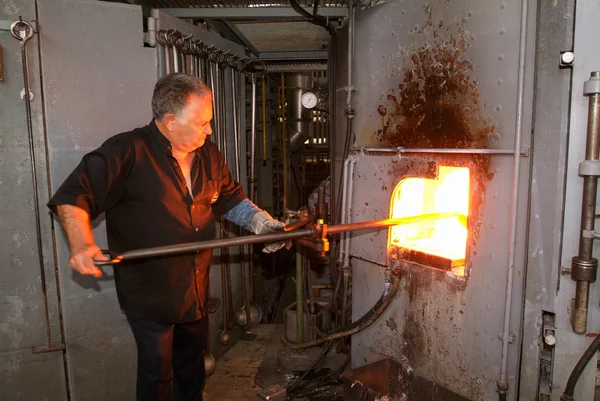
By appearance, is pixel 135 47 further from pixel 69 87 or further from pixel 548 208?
pixel 548 208

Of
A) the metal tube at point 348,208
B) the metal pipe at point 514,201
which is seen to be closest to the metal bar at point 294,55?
the metal tube at point 348,208

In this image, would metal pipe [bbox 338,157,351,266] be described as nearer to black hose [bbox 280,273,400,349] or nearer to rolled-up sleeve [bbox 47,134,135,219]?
black hose [bbox 280,273,400,349]

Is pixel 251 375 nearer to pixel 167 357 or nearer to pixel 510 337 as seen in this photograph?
pixel 167 357

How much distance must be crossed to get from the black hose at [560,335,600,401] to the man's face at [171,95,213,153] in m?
2.45

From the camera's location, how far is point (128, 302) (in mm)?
2713

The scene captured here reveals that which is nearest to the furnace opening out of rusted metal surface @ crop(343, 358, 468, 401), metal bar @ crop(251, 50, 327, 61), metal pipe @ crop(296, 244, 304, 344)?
rusted metal surface @ crop(343, 358, 468, 401)

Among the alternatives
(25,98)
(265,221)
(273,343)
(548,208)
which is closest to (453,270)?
(548,208)

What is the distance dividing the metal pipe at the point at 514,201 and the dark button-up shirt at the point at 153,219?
1.85 m

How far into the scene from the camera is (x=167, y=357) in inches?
110

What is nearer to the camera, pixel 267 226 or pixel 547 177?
pixel 547 177

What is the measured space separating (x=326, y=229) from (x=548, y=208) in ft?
4.07

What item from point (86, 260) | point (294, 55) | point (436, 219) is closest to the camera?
point (86, 260)

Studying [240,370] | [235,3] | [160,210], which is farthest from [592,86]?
[240,370]

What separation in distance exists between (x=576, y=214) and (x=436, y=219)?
3.17ft
